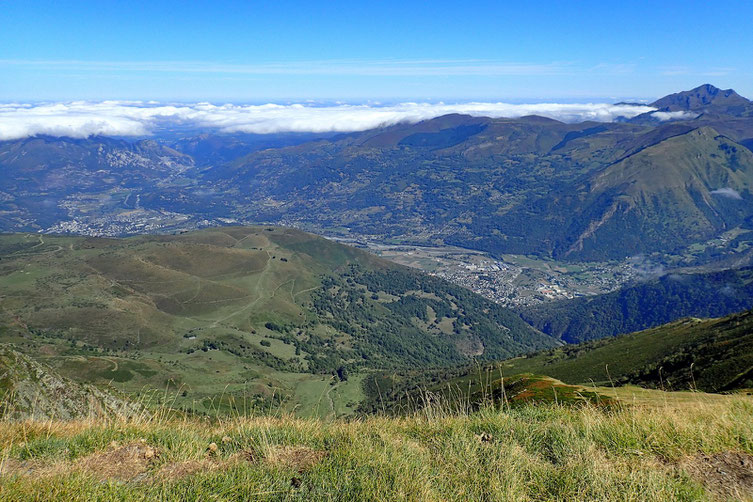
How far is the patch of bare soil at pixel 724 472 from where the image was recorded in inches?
208

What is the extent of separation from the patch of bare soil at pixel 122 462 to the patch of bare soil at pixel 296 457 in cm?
163

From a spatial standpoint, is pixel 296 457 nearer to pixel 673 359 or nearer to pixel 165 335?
pixel 673 359

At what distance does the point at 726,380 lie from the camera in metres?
38.0

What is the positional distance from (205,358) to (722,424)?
15386 centimetres

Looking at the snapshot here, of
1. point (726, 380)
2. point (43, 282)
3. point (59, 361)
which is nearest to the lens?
point (726, 380)

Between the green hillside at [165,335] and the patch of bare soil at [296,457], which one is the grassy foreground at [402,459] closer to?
the patch of bare soil at [296,457]

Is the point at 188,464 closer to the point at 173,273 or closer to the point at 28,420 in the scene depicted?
the point at 28,420

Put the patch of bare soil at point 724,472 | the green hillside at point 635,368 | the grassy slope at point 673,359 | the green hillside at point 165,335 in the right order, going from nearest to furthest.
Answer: the patch of bare soil at point 724,472 < the green hillside at point 635,368 < the grassy slope at point 673,359 < the green hillside at point 165,335

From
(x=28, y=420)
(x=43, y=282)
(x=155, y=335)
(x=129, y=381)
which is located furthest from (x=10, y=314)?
(x=28, y=420)

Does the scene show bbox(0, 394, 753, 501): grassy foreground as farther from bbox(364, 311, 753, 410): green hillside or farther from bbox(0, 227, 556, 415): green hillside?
bbox(0, 227, 556, 415): green hillside

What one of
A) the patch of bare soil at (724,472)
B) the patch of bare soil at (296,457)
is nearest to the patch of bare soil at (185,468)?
the patch of bare soil at (296,457)

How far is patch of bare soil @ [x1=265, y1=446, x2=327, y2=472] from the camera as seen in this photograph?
5.82 meters

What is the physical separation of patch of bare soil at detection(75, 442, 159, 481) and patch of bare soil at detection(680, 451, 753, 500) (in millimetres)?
7204

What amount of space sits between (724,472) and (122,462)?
8.12 m
